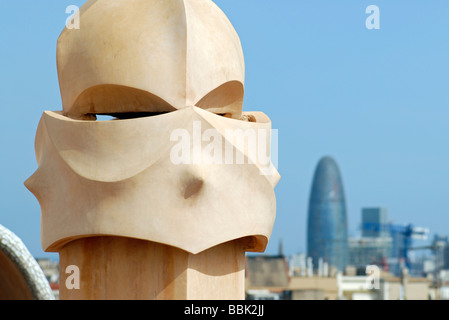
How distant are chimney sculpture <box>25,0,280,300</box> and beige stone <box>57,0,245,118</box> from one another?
1cm

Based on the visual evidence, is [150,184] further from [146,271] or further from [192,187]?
[146,271]

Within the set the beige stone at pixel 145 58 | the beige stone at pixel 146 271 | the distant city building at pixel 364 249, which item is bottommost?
the beige stone at pixel 146 271

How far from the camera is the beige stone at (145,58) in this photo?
9438mm

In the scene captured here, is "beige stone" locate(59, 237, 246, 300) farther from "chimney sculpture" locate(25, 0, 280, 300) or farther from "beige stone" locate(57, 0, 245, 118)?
"beige stone" locate(57, 0, 245, 118)

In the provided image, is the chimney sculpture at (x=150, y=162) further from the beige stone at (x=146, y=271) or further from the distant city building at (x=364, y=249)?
the distant city building at (x=364, y=249)

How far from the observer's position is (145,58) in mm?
9453

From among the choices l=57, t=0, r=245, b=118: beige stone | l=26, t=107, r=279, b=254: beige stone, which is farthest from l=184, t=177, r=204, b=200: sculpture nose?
l=57, t=0, r=245, b=118: beige stone

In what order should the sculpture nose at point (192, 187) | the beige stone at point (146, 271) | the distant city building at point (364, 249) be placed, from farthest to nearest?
the distant city building at point (364, 249), the beige stone at point (146, 271), the sculpture nose at point (192, 187)

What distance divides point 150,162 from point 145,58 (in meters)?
1.17

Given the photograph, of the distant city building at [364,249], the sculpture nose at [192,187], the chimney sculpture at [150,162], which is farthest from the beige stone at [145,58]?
the distant city building at [364,249]

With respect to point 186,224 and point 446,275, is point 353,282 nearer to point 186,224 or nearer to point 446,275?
point 446,275

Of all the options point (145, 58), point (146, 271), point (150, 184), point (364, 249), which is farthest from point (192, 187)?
point (364, 249)

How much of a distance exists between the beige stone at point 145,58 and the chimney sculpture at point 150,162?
15 millimetres

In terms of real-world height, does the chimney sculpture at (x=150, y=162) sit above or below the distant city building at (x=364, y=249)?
below
